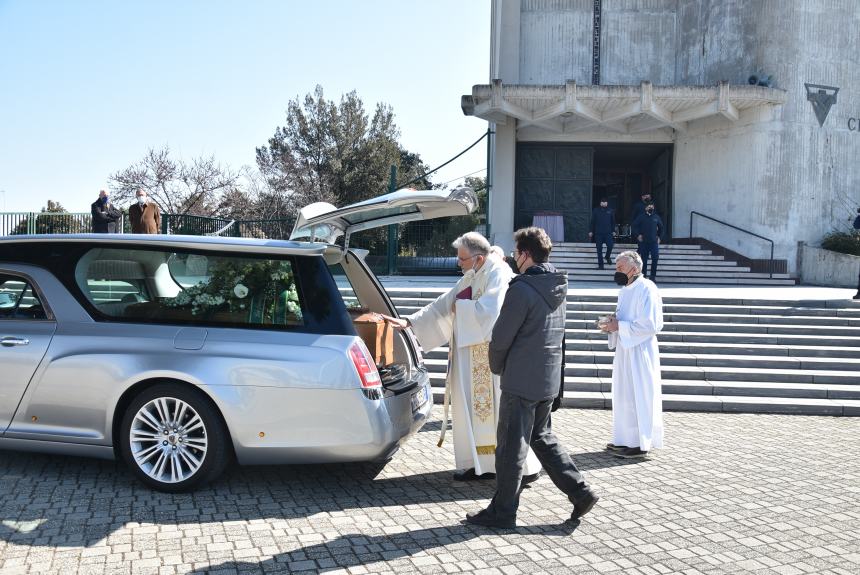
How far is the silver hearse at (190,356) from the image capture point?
184 inches

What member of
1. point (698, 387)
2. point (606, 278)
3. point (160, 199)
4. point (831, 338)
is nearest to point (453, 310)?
point (698, 387)

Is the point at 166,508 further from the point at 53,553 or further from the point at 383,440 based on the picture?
the point at 383,440

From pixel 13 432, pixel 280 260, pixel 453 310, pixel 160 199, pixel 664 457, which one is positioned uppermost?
pixel 160 199

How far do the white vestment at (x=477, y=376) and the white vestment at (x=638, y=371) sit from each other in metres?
1.35

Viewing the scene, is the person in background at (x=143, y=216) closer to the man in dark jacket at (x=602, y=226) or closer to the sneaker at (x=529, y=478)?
the man in dark jacket at (x=602, y=226)

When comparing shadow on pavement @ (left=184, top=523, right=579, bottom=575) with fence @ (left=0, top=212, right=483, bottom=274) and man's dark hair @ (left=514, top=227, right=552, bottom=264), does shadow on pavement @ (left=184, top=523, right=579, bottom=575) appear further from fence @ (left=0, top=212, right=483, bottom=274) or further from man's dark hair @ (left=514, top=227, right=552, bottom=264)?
fence @ (left=0, top=212, right=483, bottom=274)

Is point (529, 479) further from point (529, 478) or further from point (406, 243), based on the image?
point (406, 243)

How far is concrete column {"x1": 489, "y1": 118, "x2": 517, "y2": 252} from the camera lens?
21.2m

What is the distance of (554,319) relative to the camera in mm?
4516

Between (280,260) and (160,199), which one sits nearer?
(280,260)

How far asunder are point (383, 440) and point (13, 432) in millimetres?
2562

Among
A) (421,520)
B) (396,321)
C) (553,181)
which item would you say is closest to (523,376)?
(421,520)

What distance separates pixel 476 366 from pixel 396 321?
83cm

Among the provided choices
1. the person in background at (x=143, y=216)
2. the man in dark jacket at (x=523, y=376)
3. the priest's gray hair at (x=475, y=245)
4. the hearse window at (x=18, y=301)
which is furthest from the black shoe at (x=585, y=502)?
the person in background at (x=143, y=216)
